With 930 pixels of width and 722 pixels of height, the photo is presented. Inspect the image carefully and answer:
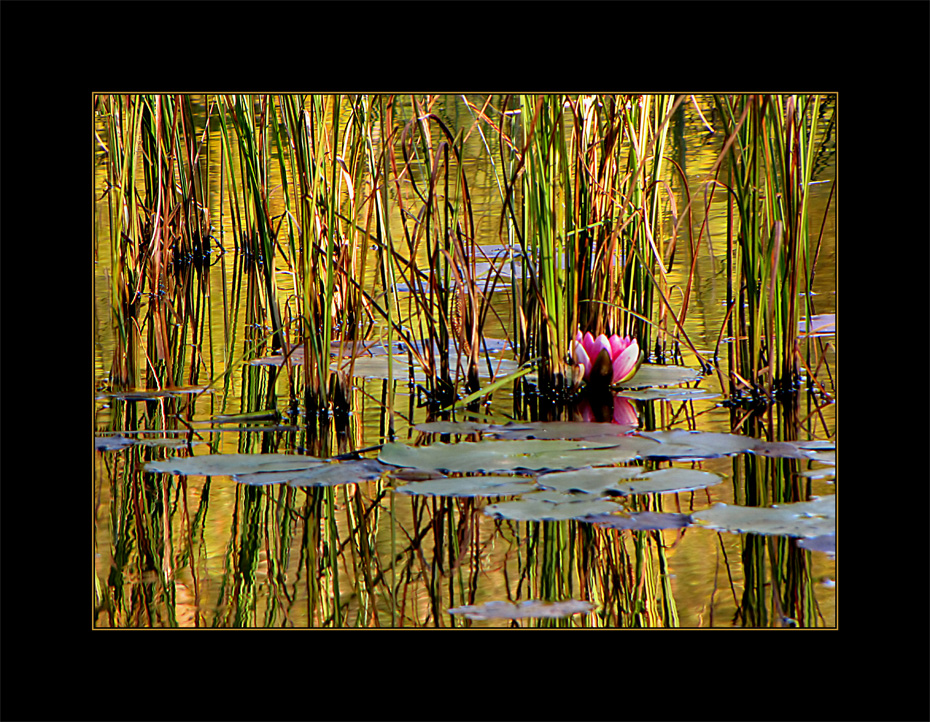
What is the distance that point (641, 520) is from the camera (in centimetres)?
180

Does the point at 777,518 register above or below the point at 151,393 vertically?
below

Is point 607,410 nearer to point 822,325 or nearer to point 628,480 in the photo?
point 628,480

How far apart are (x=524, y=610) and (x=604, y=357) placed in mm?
1292

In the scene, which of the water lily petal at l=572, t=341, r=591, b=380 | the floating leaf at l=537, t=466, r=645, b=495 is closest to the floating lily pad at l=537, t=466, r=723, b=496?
the floating leaf at l=537, t=466, r=645, b=495

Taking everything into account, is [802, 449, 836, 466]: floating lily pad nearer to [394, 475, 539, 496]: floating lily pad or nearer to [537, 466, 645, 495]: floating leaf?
[537, 466, 645, 495]: floating leaf

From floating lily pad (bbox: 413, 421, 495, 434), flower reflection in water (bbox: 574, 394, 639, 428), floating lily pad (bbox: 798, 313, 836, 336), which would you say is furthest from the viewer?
floating lily pad (bbox: 798, 313, 836, 336)

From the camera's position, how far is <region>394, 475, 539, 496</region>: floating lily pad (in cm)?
187

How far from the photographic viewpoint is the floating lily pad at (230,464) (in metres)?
2.06

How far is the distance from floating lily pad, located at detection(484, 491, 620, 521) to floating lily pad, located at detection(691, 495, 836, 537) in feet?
0.59

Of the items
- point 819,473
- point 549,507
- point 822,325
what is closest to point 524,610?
point 549,507

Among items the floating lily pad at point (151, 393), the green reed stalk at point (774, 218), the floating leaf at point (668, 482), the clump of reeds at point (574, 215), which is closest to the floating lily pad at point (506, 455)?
the floating leaf at point (668, 482)

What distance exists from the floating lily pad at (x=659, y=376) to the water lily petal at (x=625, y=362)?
29mm

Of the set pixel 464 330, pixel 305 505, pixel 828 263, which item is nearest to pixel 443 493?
pixel 305 505

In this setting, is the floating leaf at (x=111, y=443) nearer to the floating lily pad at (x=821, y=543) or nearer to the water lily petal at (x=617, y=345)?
the water lily petal at (x=617, y=345)
